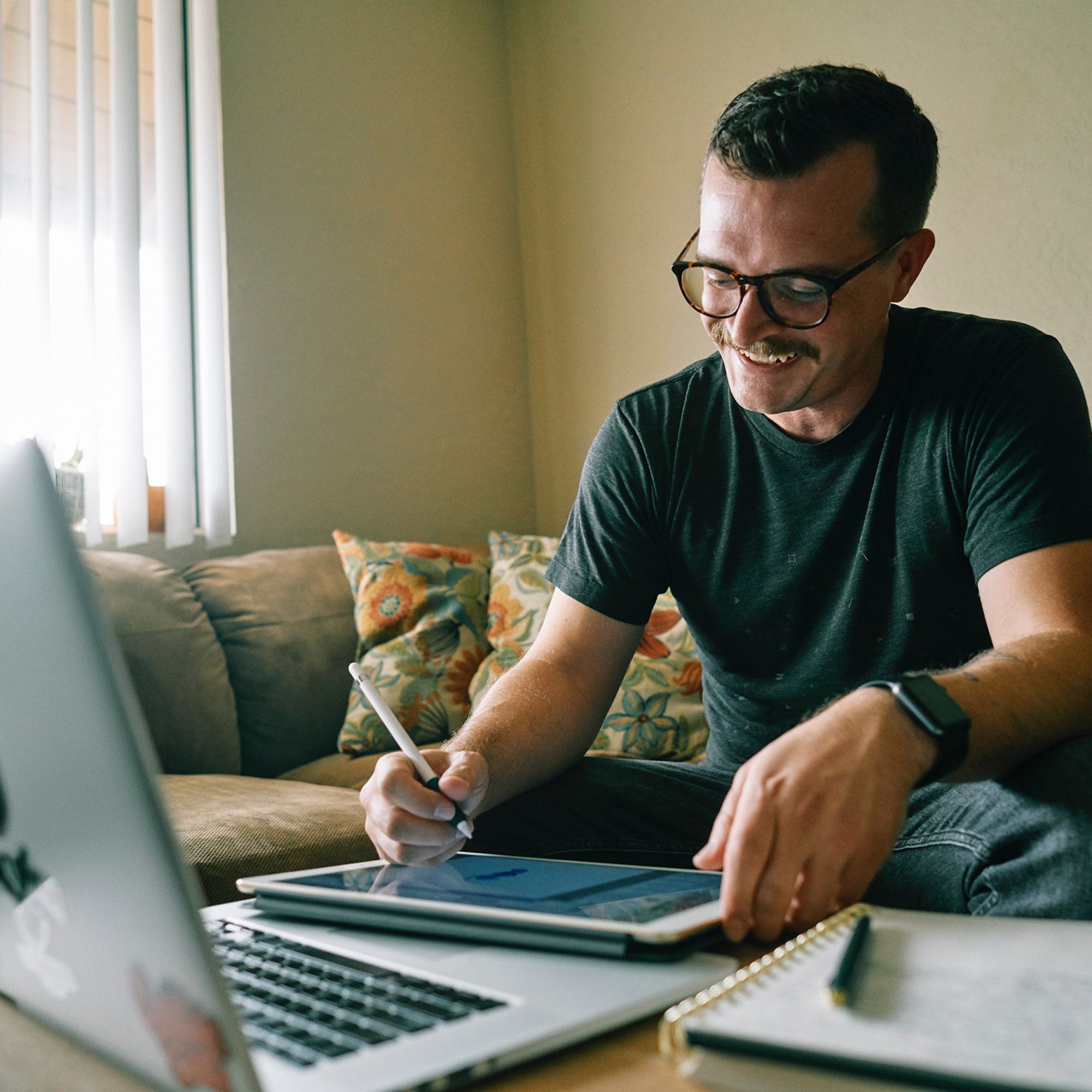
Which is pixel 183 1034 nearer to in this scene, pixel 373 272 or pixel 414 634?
pixel 414 634

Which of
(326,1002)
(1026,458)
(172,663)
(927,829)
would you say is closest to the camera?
(326,1002)

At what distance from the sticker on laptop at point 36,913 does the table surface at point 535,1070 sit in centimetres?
3

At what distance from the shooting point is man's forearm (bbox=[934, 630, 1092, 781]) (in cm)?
75

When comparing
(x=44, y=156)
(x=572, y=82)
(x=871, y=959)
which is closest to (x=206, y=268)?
(x=44, y=156)

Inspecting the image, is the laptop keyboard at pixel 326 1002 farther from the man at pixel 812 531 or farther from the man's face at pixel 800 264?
the man's face at pixel 800 264

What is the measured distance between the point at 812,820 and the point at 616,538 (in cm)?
71

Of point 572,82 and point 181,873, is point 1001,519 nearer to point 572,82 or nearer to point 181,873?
point 181,873

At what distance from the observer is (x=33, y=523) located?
39 centimetres

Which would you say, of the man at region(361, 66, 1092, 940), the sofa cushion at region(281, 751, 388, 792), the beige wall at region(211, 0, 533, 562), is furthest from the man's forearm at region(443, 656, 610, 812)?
the beige wall at region(211, 0, 533, 562)

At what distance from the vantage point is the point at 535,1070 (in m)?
0.47

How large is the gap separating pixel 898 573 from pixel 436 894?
2.28 feet

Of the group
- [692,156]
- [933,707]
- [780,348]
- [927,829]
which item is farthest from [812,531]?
[692,156]

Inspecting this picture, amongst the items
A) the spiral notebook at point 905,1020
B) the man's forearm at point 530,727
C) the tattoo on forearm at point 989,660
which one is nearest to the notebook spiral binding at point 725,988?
the spiral notebook at point 905,1020

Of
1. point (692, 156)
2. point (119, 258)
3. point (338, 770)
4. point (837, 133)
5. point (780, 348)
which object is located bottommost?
point (338, 770)
